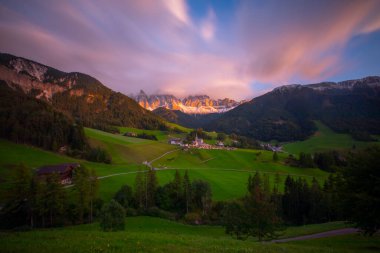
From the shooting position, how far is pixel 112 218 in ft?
126

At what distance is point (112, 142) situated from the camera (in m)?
142

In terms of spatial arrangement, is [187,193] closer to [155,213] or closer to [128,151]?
[155,213]

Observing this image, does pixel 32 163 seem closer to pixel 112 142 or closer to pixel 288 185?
pixel 112 142

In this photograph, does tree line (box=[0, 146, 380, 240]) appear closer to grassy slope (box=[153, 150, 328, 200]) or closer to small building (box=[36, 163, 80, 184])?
grassy slope (box=[153, 150, 328, 200])

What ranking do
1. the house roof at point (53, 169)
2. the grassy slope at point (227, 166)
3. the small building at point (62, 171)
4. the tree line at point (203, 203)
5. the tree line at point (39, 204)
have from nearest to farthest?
1. the tree line at point (203, 203)
2. the tree line at point (39, 204)
3. the house roof at point (53, 169)
4. the small building at point (62, 171)
5. the grassy slope at point (227, 166)

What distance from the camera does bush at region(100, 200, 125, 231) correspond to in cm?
3772

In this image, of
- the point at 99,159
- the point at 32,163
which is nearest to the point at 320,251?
the point at 32,163

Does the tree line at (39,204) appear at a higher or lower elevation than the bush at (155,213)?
higher

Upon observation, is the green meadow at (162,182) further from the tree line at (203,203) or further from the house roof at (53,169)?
the house roof at (53,169)

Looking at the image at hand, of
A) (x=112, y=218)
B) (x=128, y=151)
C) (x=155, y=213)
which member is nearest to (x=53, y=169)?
(x=155, y=213)

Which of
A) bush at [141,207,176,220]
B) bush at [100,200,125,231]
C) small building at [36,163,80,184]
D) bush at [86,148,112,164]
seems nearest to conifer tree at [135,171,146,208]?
bush at [141,207,176,220]

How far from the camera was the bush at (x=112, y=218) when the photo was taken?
37.7m

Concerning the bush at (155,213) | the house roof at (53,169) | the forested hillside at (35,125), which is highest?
the forested hillside at (35,125)

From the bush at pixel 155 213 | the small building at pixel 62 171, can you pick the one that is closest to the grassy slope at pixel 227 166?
the bush at pixel 155 213
